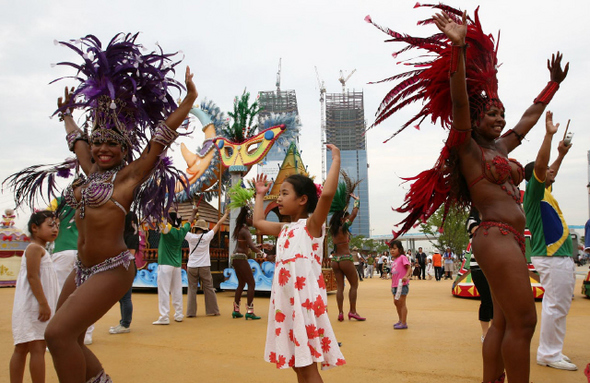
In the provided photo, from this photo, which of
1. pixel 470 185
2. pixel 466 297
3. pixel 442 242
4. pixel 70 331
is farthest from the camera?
pixel 442 242

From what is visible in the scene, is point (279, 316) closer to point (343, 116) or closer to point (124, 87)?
point (124, 87)

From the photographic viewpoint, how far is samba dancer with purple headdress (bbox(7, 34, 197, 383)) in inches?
103

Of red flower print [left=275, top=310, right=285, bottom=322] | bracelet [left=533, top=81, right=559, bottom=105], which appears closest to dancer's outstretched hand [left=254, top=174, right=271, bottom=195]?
red flower print [left=275, top=310, right=285, bottom=322]

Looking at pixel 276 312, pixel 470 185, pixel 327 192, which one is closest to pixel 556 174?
A: pixel 470 185

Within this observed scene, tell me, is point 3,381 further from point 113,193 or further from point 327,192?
point 327,192

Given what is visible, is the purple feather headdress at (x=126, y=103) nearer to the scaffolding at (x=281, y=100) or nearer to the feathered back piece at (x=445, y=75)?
the feathered back piece at (x=445, y=75)

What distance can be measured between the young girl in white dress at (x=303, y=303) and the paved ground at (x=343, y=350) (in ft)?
4.05

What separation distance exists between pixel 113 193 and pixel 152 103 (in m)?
0.88

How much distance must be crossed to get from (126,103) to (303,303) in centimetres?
199

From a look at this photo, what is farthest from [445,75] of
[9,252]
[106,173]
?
[9,252]

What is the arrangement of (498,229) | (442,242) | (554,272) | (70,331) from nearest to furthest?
(70,331)
(498,229)
(554,272)
(442,242)

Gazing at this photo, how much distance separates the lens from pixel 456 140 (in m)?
2.90

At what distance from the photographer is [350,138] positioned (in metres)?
81.5

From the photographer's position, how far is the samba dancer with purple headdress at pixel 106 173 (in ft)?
8.58
